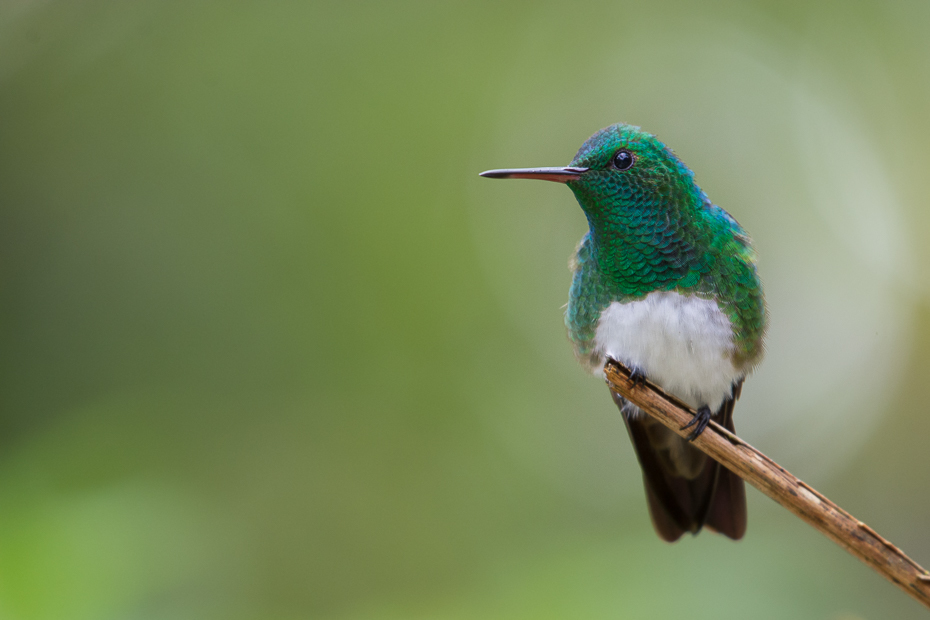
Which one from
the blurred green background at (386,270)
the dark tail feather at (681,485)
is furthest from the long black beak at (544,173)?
the blurred green background at (386,270)

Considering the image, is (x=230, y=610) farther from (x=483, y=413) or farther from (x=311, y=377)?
(x=483, y=413)

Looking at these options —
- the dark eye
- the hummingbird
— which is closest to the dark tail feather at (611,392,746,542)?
the hummingbird

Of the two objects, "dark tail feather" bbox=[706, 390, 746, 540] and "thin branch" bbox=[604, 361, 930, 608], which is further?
"dark tail feather" bbox=[706, 390, 746, 540]

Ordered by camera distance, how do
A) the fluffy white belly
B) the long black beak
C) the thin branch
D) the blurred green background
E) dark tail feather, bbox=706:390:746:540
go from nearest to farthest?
the thin branch, the long black beak, the fluffy white belly, dark tail feather, bbox=706:390:746:540, the blurred green background

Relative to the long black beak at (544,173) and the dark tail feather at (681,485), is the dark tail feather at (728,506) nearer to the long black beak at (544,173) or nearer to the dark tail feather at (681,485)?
the dark tail feather at (681,485)

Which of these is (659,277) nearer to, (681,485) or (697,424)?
(697,424)

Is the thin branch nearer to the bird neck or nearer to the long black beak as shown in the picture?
the bird neck
